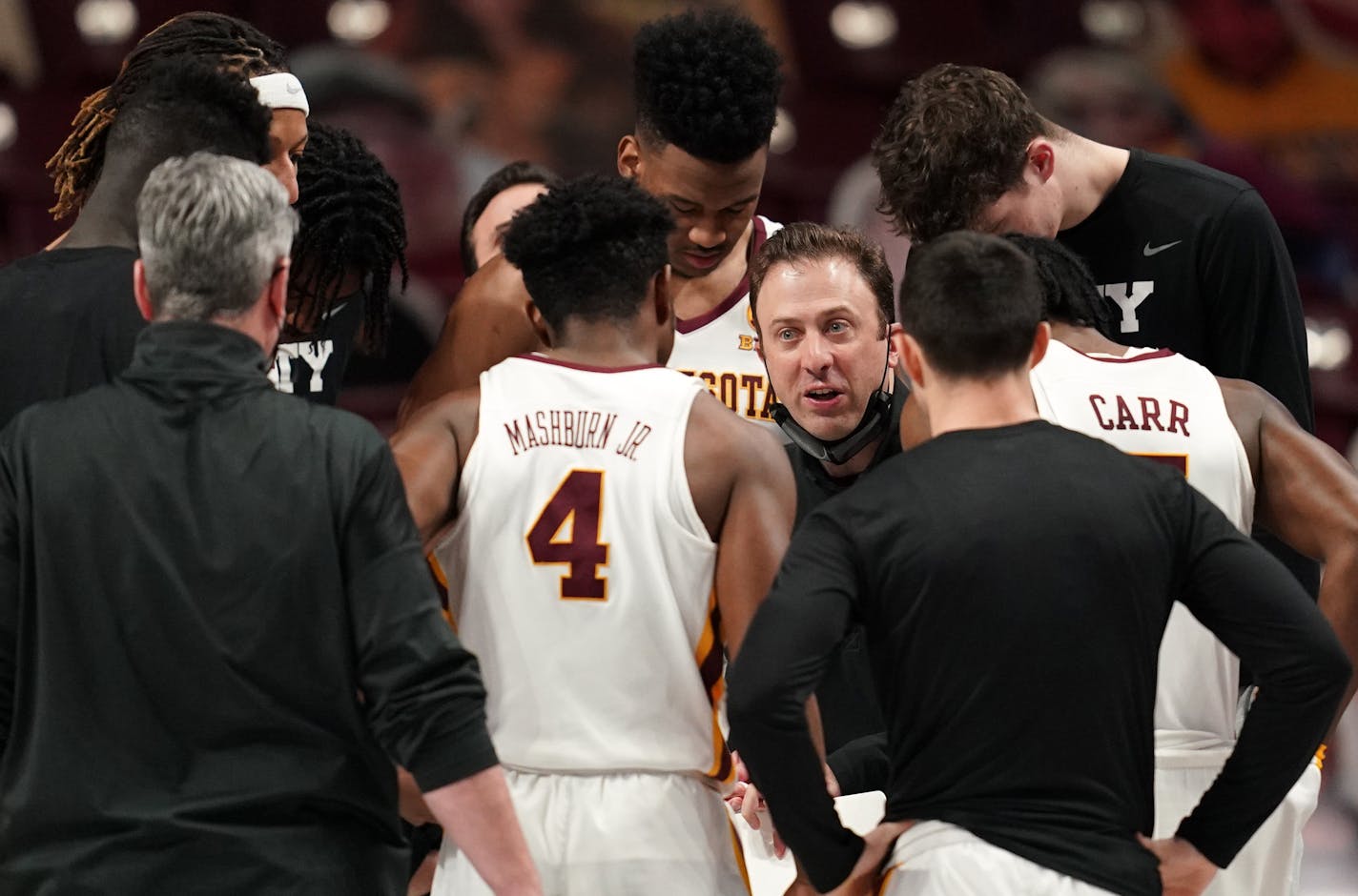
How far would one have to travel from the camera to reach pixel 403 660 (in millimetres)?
2543

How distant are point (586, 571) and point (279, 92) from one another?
3.86ft

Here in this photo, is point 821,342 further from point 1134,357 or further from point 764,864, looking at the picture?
point 764,864

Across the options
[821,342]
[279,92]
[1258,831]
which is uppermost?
[279,92]

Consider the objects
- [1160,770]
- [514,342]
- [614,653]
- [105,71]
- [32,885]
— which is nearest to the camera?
[32,885]

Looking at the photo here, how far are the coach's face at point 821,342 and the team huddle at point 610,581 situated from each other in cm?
28

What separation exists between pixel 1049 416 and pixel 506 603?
0.99 meters

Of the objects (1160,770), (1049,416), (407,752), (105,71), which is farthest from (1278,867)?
(105,71)

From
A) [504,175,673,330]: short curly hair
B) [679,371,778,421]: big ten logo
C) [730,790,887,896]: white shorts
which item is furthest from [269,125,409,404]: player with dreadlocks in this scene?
[730,790,887,896]: white shorts

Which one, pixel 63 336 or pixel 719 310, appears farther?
pixel 719 310

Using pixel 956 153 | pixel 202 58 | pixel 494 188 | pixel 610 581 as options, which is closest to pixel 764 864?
pixel 610 581

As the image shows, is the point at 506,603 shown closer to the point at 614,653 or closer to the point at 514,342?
the point at 614,653

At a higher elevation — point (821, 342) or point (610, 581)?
point (821, 342)

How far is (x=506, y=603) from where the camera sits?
9.89ft

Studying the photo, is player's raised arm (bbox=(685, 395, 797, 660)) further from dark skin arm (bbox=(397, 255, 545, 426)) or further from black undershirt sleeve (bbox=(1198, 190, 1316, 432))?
black undershirt sleeve (bbox=(1198, 190, 1316, 432))
